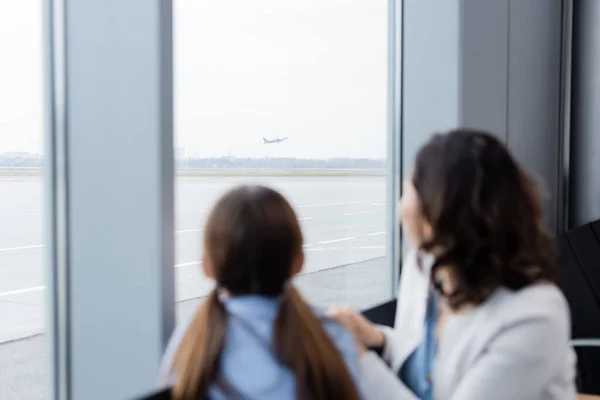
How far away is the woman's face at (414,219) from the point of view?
1.40 meters

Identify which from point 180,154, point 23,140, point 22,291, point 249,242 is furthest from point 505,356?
point 22,291

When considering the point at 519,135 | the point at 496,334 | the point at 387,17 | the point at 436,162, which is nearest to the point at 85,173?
the point at 436,162

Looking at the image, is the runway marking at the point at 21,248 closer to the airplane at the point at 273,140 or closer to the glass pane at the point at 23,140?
the glass pane at the point at 23,140

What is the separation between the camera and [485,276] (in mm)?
1354

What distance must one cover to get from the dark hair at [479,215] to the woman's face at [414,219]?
0.06ft

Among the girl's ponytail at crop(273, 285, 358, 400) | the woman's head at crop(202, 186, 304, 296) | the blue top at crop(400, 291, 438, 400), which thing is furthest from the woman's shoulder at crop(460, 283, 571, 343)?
the woman's head at crop(202, 186, 304, 296)

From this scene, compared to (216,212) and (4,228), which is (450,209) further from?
(4,228)

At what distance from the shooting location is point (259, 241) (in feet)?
3.93

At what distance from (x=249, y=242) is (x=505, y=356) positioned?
0.54 metres

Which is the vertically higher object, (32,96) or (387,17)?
(387,17)

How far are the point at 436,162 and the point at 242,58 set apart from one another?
45.4 inches

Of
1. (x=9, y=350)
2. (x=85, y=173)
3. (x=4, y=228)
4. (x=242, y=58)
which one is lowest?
(x=9, y=350)

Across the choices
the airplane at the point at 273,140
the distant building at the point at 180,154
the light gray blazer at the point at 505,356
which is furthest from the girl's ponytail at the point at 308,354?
the airplane at the point at 273,140

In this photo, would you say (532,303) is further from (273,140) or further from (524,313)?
(273,140)
